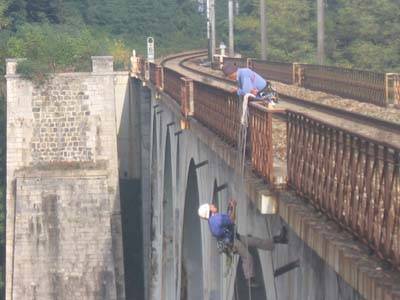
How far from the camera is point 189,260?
20516 millimetres

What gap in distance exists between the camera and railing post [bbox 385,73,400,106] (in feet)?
45.6

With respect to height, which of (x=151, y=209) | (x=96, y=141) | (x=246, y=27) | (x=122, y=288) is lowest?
(x=122, y=288)

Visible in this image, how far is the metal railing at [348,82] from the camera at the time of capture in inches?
591

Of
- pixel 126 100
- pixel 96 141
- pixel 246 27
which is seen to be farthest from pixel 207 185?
pixel 246 27

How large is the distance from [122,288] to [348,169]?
2681 cm

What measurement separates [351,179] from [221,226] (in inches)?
104

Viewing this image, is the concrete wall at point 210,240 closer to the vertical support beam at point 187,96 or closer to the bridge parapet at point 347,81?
the vertical support beam at point 187,96

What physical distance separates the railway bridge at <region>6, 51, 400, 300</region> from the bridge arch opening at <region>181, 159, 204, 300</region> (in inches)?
1.5

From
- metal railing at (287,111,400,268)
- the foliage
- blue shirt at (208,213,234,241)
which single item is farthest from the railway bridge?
the foliage

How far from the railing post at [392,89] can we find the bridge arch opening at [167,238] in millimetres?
10513

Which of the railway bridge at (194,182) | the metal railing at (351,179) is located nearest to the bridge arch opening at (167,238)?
the railway bridge at (194,182)

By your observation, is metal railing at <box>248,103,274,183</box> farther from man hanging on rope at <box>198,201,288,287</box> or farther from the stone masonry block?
the stone masonry block

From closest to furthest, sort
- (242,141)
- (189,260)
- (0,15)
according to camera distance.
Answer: (242,141)
(189,260)
(0,15)

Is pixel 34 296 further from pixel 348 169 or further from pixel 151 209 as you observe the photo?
pixel 348 169
